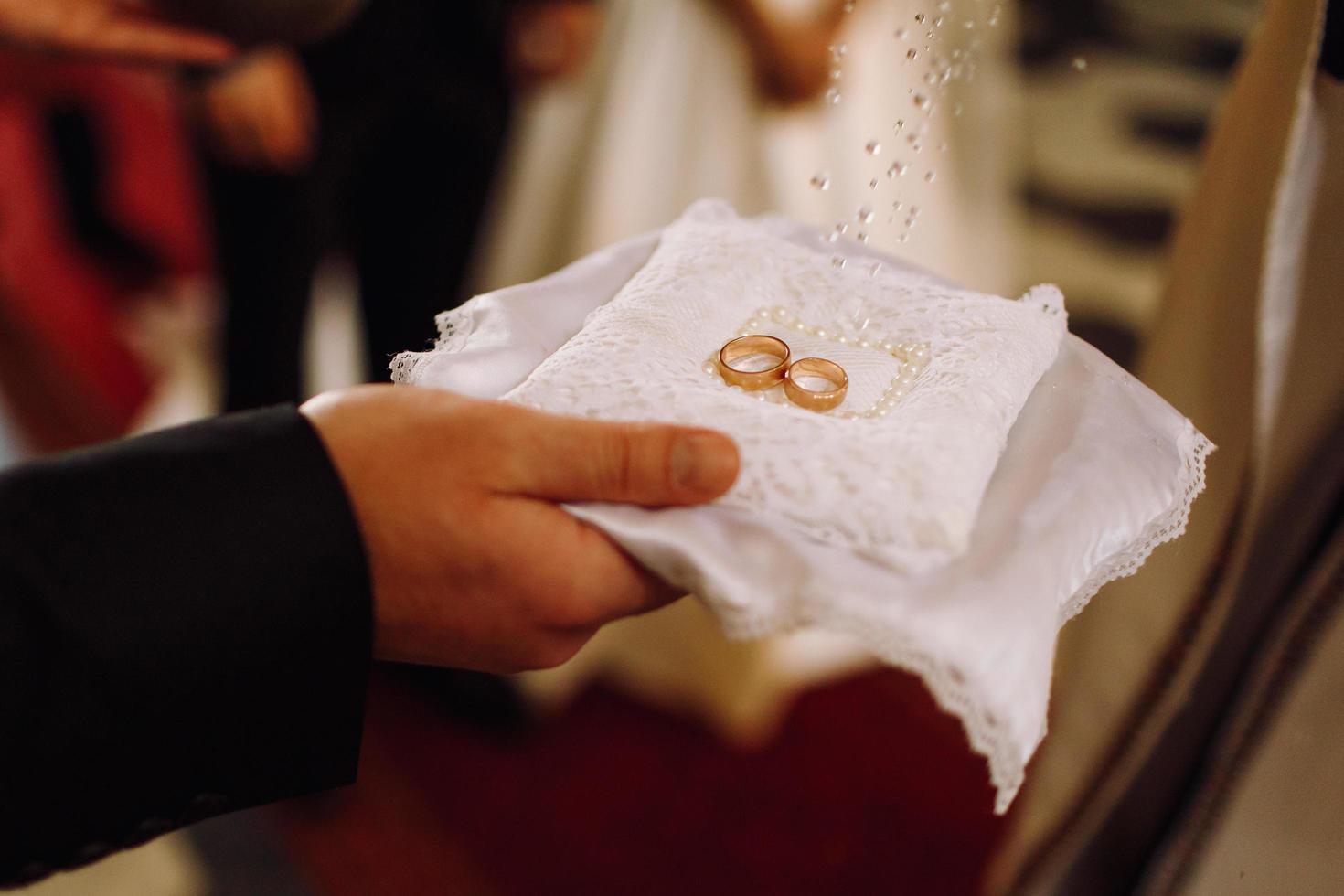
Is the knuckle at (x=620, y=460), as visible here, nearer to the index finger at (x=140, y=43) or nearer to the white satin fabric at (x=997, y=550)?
the white satin fabric at (x=997, y=550)

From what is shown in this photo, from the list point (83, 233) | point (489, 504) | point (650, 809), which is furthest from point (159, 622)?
point (83, 233)

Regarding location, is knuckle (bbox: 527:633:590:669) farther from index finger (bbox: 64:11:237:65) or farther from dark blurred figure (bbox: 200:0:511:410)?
index finger (bbox: 64:11:237:65)

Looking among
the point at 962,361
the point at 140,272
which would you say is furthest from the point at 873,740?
the point at 140,272

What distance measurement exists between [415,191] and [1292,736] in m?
0.84

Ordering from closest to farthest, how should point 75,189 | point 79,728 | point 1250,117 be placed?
point 79,728 < point 1250,117 < point 75,189

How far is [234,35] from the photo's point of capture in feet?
2.15

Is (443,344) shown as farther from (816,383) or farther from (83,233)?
(83,233)

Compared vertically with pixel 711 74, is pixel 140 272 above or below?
below

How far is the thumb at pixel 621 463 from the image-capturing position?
1.19 feet

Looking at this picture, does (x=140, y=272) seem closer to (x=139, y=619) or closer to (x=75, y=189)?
(x=75, y=189)

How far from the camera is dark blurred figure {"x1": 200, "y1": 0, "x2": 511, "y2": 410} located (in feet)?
2.84

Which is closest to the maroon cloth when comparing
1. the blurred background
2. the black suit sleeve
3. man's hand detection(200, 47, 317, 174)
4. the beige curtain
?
the blurred background

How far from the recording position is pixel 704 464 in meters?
0.36

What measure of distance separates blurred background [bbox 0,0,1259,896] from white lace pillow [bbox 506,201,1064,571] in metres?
0.04
